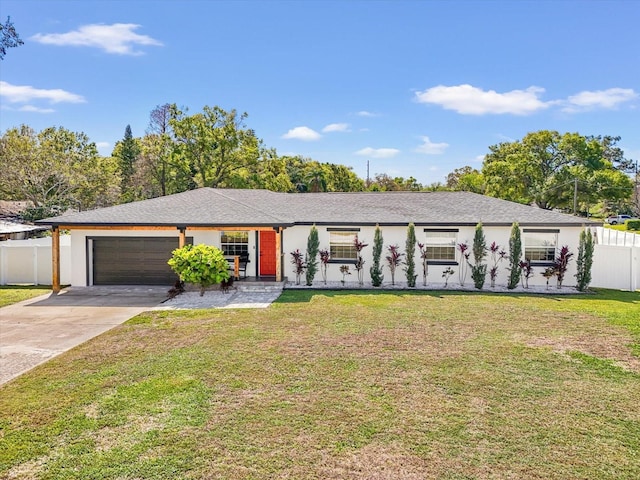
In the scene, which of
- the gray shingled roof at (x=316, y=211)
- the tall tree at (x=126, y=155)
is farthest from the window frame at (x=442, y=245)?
the tall tree at (x=126, y=155)

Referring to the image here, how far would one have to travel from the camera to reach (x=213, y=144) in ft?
119

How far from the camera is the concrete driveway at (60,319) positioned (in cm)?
783

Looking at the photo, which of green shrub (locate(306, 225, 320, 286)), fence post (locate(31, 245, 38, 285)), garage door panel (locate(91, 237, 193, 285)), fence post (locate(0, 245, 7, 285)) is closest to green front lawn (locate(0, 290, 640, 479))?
green shrub (locate(306, 225, 320, 286))

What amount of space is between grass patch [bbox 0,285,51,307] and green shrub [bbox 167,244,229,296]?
4857mm

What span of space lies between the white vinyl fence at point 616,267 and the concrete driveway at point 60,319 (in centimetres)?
1596

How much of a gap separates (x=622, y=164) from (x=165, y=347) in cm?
7961

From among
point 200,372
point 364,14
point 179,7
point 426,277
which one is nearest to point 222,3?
point 179,7

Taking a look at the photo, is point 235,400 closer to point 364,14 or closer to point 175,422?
point 175,422

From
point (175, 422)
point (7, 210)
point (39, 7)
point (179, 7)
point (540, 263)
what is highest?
point (179, 7)

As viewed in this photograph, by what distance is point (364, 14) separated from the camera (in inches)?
620

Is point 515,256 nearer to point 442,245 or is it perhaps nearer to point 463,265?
point 463,265

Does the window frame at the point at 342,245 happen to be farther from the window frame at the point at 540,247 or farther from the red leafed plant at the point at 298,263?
the window frame at the point at 540,247

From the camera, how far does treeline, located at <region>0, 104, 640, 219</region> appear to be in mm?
33844

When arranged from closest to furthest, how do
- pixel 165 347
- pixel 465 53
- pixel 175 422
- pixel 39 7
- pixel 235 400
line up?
pixel 175 422 → pixel 235 400 → pixel 165 347 → pixel 39 7 → pixel 465 53
